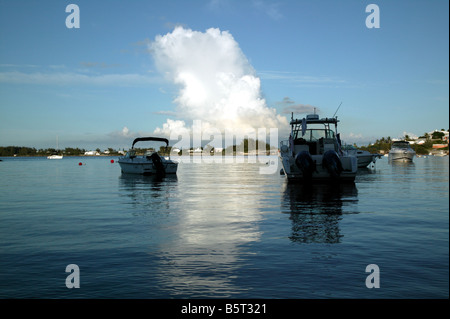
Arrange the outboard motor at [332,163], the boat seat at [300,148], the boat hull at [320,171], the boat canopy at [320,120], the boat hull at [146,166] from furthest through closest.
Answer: the boat hull at [146,166] < the boat canopy at [320,120] < the boat seat at [300,148] < the boat hull at [320,171] < the outboard motor at [332,163]

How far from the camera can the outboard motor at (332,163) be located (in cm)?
2916

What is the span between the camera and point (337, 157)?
29297 millimetres

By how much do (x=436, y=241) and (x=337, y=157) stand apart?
17865 millimetres

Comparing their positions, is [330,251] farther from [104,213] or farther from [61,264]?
[104,213]

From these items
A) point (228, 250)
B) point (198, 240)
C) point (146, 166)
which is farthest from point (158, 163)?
point (228, 250)

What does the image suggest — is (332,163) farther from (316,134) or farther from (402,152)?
(402,152)

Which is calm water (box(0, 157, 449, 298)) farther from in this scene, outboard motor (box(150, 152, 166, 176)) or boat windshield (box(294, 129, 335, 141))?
outboard motor (box(150, 152, 166, 176))

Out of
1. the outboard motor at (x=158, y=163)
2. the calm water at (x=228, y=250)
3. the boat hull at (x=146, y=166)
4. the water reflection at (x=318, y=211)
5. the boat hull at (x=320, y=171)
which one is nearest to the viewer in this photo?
the calm water at (x=228, y=250)

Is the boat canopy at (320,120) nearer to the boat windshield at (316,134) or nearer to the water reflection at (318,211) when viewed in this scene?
the boat windshield at (316,134)

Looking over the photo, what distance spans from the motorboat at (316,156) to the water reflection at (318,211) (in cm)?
160

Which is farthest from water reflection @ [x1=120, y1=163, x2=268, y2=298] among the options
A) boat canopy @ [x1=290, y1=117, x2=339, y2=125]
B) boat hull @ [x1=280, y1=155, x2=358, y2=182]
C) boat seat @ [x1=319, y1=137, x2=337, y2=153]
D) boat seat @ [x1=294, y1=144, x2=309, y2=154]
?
boat canopy @ [x1=290, y1=117, x2=339, y2=125]

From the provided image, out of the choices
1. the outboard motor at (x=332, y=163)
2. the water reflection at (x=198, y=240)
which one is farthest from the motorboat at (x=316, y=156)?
the water reflection at (x=198, y=240)
